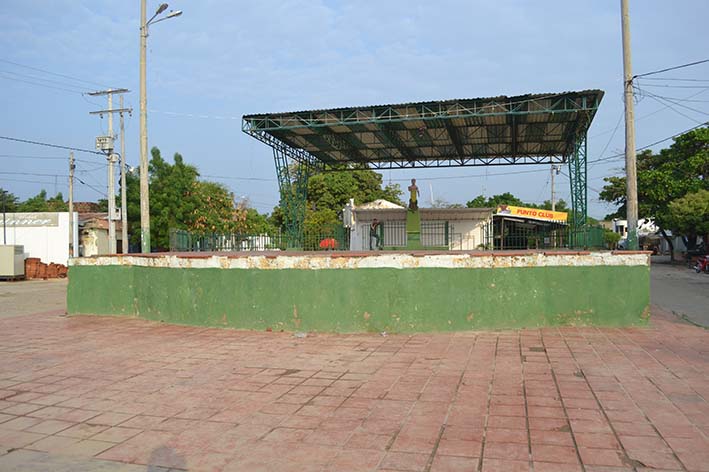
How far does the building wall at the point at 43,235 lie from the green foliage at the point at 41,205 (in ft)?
59.4

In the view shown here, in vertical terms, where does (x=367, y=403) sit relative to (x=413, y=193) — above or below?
below

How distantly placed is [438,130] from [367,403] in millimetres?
17975

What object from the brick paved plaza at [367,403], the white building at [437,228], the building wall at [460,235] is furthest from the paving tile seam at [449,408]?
the building wall at [460,235]

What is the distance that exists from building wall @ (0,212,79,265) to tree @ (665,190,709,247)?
35.5 m

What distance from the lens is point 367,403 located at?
15.8 feet

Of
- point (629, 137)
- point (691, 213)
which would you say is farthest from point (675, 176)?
point (629, 137)

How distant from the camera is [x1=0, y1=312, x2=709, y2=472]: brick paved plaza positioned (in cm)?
370

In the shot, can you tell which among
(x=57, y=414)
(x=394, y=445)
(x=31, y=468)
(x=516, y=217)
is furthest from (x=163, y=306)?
(x=516, y=217)

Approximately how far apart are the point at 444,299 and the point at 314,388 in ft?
10.7

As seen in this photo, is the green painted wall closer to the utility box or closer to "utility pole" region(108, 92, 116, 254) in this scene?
"utility pole" region(108, 92, 116, 254)

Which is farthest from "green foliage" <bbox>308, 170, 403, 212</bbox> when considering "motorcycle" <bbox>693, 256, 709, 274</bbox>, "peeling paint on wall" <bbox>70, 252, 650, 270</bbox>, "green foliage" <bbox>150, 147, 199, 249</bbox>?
"peeling paint on wall" <bbox>70, 252, 650, 270</bbox>

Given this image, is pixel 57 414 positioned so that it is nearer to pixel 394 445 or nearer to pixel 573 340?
pixel 394 445

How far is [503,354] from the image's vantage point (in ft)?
21.3

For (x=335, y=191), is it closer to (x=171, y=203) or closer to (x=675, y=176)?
(x=171, y=203)
